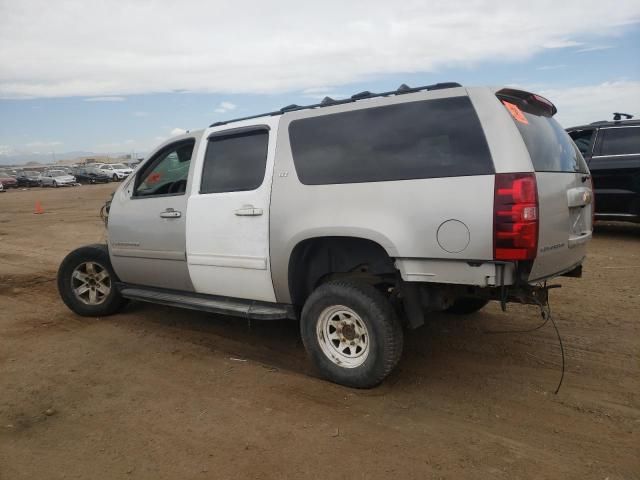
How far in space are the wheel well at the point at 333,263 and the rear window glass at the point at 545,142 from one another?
120 centimetres

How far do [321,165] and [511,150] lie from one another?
1.34m

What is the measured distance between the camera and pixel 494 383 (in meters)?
3.67

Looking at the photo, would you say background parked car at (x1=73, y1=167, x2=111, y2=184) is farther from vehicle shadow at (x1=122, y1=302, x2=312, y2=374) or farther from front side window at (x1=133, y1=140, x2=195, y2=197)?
front side window at (x1=133, y1=140, x2=195, y2=197)

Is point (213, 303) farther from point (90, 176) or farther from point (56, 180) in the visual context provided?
point (90, 176)

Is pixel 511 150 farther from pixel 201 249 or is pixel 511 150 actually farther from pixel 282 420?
pixel 201 249

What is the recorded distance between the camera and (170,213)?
4.57 meters

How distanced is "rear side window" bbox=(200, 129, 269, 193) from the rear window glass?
75.2 inches

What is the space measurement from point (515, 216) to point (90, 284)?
14.8 feet

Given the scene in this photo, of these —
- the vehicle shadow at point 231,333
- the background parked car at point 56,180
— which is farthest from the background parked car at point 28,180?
the vehicle shadow at point 231,333

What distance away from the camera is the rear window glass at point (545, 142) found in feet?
10.5

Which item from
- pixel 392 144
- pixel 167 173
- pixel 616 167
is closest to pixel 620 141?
pixel 616 167

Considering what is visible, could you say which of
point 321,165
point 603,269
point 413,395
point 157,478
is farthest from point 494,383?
point 603,269

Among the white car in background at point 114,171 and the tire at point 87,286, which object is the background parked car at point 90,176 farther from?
the tire at point 87,286

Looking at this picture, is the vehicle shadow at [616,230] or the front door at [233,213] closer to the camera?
the front door at [233,213]
